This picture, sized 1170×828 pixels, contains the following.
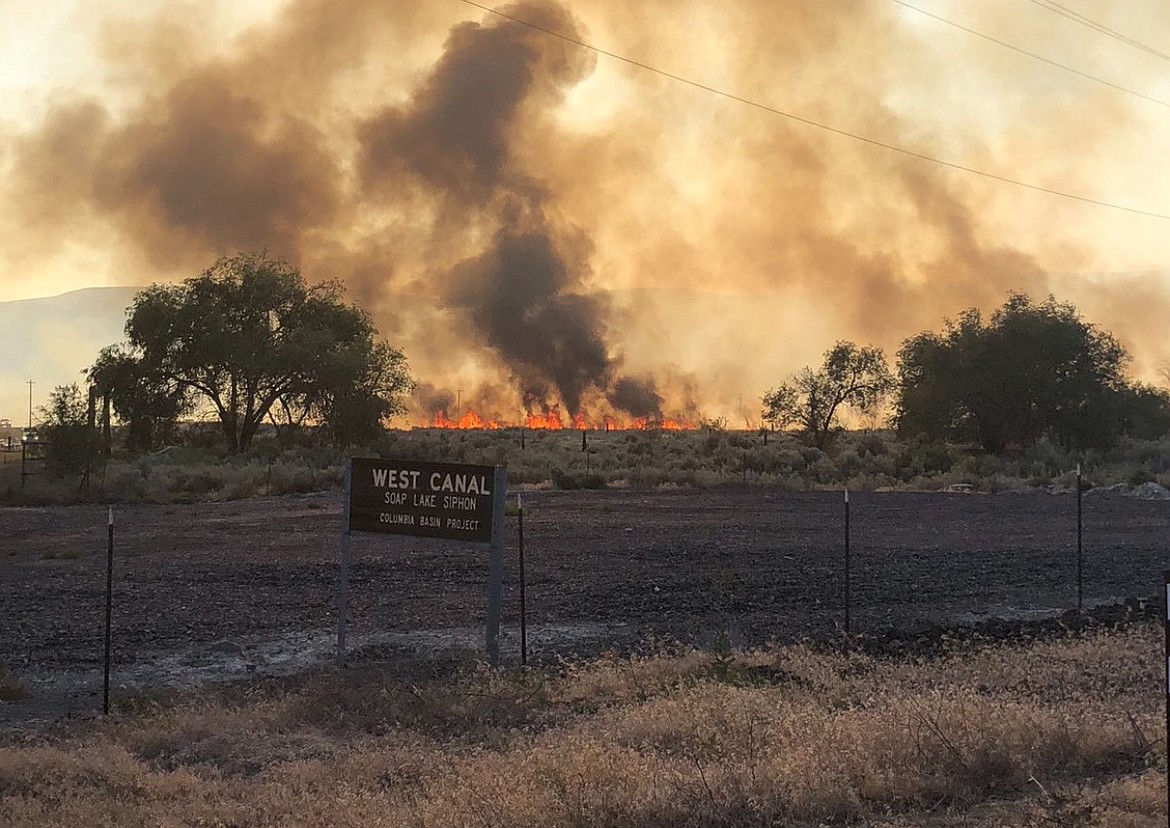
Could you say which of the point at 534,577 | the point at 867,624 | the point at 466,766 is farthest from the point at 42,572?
the point at 466,766

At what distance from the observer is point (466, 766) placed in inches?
293

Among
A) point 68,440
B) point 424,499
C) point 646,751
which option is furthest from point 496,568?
point 68,440

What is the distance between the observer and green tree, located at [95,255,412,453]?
52.9m

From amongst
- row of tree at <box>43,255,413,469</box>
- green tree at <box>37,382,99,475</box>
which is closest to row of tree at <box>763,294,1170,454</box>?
row of tree at <box>43,255,413,469</box>

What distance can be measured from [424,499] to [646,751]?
16.1ft

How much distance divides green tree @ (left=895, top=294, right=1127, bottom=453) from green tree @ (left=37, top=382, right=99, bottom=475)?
3762cm

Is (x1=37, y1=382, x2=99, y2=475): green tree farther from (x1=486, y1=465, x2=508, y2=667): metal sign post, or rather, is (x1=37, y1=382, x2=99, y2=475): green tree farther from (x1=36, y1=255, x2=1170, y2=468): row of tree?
(x1=486, y1=465, x2=508, y2=667): metal sign post

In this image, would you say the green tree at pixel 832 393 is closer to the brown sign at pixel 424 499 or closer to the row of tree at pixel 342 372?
the row of tree at pixel 342 372

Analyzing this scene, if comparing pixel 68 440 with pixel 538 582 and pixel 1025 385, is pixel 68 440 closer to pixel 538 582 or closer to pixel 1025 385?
pixel 538 582

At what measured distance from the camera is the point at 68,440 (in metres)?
38.0

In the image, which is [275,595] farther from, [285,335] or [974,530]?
[285,335]

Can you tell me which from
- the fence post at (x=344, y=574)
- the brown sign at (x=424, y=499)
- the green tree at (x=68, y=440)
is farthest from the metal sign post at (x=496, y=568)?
the green tree at (x=68, y=440)

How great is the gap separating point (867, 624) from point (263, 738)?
7.42m

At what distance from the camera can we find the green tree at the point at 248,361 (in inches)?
2083
